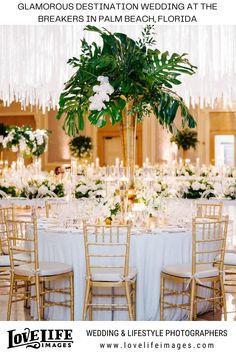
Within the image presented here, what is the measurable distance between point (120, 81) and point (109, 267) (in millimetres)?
1620

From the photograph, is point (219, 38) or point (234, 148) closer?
point (219, 38)

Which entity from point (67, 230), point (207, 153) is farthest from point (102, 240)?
point (207, 153)

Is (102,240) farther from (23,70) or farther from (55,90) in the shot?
(55,90)

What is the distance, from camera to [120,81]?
5.52 meters

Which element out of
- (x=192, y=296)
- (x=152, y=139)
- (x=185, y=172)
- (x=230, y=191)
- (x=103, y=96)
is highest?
(x=152, y=139)

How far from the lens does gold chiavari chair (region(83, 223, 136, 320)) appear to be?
4.99m

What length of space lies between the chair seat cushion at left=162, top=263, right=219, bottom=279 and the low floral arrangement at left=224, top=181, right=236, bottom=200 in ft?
9.09

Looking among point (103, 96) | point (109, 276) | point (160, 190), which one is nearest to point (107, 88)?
point (103, 96)

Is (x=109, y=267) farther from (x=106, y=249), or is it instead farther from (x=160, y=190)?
(x=160, y=190)

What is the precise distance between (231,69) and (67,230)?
422 centimetres

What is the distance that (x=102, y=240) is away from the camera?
5.18m
